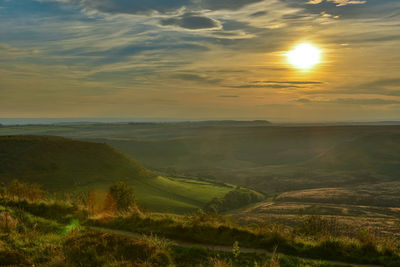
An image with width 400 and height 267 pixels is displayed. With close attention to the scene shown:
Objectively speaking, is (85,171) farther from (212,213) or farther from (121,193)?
(212,213)

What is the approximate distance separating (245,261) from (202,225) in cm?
376

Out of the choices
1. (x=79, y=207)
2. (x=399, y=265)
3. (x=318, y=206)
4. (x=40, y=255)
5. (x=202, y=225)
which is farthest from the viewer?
(x=318, y=206)

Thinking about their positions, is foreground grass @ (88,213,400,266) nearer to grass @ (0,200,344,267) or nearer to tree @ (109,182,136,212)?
grass @ (0,200,344,267)

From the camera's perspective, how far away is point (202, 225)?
50.6 feet

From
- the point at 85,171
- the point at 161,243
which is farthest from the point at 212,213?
the point at 85,171

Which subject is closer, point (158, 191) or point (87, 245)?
point (87, 245)

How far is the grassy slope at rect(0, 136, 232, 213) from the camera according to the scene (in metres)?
103

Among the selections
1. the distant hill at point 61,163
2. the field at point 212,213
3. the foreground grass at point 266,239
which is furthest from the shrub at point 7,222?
the distant hill at point 61,163

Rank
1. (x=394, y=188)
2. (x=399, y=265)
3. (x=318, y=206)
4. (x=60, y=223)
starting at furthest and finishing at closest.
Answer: (x=394, y=188)
(x=318, y=206)
(x=60, y=223)
(x=399, y=265)

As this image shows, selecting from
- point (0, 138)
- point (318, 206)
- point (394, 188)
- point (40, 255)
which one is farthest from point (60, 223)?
point (394, 188)

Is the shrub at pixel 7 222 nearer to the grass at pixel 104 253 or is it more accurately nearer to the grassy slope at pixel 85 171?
the grass at pixel 104 253

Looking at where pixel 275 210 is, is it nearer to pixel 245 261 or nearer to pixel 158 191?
pixel 158 191

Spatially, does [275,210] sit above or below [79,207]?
below

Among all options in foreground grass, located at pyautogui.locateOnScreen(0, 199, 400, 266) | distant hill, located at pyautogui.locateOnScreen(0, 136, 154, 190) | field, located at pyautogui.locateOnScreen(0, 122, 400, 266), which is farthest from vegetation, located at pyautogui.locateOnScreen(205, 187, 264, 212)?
foreground grass, located at pyautogui.locateOnScreen(0, 199, 400, 266)
